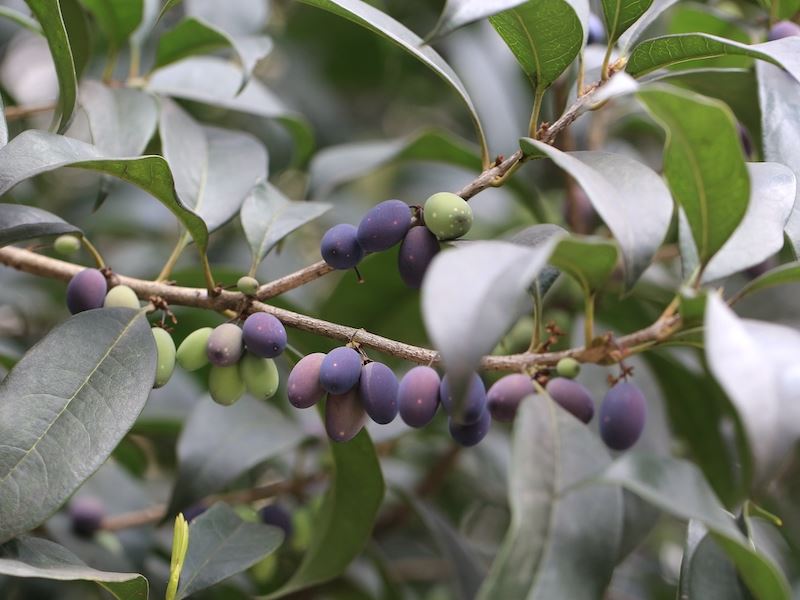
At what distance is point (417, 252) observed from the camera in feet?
2.38

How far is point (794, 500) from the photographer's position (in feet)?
5.74

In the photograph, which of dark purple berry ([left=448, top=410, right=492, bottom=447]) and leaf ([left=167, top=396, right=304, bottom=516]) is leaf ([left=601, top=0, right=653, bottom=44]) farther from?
leaf ([left=167, top=396, right=304, bottom=516])

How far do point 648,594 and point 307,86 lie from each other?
4.31ft

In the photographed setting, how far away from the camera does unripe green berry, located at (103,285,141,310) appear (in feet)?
2.59

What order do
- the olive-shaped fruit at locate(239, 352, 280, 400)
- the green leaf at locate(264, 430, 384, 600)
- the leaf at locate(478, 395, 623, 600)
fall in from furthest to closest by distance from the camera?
the green leaf at locate(264, 430, 384, 600) < the olive-shaped fruit at locate(239, 352, 280, 400) < the leaf at locate(478, 395, 623, 600)

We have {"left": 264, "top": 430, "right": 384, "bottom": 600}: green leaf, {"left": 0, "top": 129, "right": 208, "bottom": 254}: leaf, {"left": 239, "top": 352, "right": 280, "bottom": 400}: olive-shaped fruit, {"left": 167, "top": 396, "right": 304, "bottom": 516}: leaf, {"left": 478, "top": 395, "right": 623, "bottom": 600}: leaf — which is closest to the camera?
{"left": 478, "top": 395, "right": 623, "bottom": 600}: leaf

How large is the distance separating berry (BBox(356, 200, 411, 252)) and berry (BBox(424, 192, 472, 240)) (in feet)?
0.07

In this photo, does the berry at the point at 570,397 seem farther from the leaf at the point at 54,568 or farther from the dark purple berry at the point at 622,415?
the leaf at the point at 54,568

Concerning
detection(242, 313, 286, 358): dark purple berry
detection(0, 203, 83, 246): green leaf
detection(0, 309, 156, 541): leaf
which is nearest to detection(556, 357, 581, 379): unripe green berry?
detection(242, 313, 286, 358): dark purple berry

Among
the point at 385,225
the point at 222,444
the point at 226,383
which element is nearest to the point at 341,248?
the point at 385,225

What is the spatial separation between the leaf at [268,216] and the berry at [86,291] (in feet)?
0.45

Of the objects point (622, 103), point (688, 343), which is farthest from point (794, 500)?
point (688, 343)

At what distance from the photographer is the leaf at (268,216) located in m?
0.85

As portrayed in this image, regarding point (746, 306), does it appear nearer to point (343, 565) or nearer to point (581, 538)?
point (343, 565)
